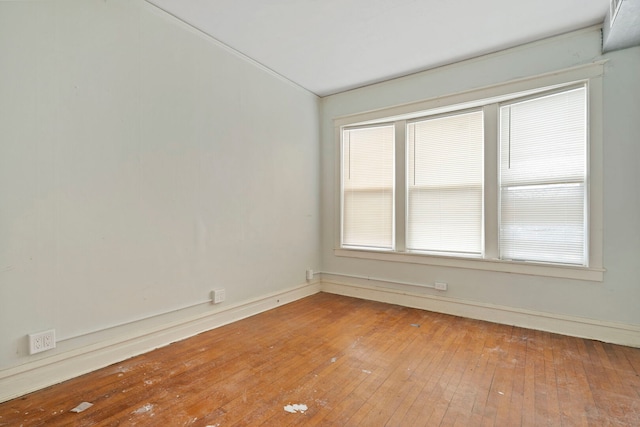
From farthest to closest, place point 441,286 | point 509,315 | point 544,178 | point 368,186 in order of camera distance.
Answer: point 368,186 < point 441,286 < point 509,315 < point 544,178

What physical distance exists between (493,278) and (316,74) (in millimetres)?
3133

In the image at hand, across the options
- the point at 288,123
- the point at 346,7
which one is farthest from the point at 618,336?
the point at 288,123

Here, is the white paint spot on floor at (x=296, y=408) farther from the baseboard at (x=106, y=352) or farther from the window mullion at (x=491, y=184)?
the window mullion at (x=491, y=184)

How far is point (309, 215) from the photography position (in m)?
4.41

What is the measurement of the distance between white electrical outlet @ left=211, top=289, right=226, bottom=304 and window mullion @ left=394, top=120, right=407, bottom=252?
7.21 ft

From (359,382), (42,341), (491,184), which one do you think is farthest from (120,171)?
(491,184)

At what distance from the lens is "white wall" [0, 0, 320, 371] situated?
195cm

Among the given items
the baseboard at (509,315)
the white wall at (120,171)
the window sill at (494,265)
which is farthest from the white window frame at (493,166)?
A: the white wall at (120,171)

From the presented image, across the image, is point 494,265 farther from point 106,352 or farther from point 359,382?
point 106,352

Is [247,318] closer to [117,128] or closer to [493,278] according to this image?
[117,128]

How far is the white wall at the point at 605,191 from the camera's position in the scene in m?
2.69

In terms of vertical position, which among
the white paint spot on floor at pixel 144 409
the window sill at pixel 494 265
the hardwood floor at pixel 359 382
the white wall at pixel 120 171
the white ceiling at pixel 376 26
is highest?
the white ceiling at pixel 376 26

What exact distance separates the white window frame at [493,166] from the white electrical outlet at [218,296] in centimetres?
183

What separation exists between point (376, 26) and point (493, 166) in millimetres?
1882
